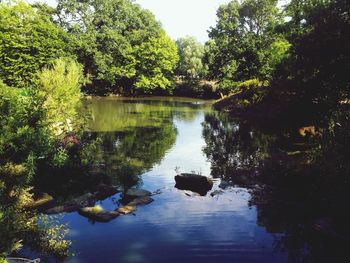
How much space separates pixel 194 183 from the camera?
68.5 ft

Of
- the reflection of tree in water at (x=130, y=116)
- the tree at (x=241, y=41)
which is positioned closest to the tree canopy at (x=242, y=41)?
the tree at (x=241, y=41)

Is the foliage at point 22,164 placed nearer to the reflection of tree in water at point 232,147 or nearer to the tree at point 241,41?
the reflection of tree in water at point 232,147

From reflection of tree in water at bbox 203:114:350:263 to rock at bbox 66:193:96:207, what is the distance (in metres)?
8.42

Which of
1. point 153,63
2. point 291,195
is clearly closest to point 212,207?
point 291,195

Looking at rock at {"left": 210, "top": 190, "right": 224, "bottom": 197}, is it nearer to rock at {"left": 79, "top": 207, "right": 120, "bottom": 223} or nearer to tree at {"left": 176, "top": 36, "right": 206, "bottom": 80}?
rock at {"left": 79, "top": 207, "right": 120, "bottom": 223}

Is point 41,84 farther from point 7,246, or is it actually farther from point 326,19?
point 326,19

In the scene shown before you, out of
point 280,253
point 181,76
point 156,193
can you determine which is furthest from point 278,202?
point 181,76

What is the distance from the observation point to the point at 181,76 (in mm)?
99125

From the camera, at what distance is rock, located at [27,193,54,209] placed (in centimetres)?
1755

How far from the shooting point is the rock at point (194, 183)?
67.8 ft

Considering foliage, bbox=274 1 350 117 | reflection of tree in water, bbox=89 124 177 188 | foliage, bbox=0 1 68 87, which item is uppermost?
foliage, bbox=0 1 68 87

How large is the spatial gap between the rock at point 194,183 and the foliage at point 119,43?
53.0m

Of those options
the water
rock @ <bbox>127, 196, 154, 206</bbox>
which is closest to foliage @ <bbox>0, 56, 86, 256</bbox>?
the water

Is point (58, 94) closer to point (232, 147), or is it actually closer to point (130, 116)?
point (232, 147)
